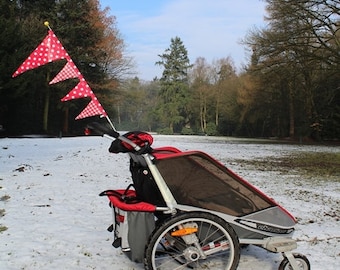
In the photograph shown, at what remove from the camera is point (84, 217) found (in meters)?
5.58

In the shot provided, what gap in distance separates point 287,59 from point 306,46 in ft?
5.97

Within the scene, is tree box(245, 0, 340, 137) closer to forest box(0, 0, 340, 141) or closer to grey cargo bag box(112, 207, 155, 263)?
forest box(0, 0, 340, 141)

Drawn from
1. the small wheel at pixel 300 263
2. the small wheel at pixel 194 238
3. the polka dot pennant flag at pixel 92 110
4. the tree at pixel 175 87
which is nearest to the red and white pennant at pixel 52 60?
the polka dot pennant flag at pixel 92 110

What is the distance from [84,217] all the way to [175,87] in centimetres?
5398

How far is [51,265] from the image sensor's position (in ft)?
12.3

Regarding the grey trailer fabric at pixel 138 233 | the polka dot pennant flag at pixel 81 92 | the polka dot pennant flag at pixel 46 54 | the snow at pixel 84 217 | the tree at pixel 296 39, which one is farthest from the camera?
the tree at pixel 296 39

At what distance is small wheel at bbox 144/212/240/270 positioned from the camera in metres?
3.18

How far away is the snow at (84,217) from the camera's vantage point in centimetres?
394

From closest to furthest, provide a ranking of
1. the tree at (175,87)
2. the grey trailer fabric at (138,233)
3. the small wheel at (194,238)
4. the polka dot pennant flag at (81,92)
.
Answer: the small wheel at (194,238), the grey trailer fabric at (138,233), the polka dot pennant flag at (81,92), the tree at (175,87)

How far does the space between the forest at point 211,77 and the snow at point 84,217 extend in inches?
561

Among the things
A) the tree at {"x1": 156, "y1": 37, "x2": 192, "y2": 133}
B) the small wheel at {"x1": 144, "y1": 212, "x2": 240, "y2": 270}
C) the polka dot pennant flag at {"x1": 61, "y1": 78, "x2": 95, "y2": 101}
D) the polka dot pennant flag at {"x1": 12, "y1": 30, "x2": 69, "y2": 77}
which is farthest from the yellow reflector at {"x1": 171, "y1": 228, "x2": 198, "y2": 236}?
the tree at {"x1": 156, "y1": 37, "x2": 192, "y2": 133}

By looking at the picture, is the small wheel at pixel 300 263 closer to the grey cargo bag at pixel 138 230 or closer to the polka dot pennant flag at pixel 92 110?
the grey cargo bag at pixel 138 230

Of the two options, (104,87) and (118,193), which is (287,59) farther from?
(118,193)

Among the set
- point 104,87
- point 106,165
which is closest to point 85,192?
point 106,165
